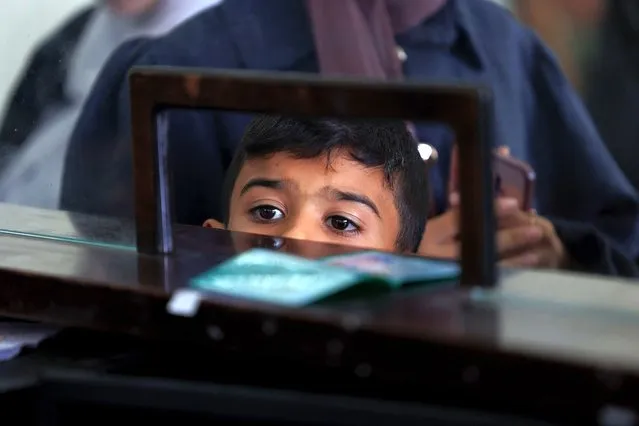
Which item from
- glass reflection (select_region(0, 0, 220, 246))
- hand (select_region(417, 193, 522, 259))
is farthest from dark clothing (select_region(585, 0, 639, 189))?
glass reflection (select_region(0, 0, 220, 246))

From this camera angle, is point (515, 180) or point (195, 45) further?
point (195, 45)

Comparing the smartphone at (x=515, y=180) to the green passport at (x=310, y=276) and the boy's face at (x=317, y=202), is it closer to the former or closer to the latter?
the boy's face at (x=317, y=202)

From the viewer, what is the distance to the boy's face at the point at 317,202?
707 mm

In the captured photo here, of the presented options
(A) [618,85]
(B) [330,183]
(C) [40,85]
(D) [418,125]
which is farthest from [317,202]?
(C) [40,85]

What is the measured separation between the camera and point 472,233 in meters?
0.42

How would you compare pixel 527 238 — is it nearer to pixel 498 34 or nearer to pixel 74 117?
pixel 498 34

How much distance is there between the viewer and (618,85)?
0.66 metres

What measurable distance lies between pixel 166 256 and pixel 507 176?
31 cm

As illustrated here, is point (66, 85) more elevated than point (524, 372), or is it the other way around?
point (66, 85)

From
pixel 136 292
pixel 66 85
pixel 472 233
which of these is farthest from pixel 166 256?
pixel 66 85

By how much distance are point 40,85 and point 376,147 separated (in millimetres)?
358

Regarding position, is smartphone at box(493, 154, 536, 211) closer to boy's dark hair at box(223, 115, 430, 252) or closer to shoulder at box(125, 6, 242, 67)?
boy's dark hair at box(223, 115, 430, 252)

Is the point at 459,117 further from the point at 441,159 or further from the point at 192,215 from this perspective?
the point at 192,215

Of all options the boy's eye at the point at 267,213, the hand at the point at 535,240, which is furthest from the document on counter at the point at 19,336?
the hand at the point at 535,240
